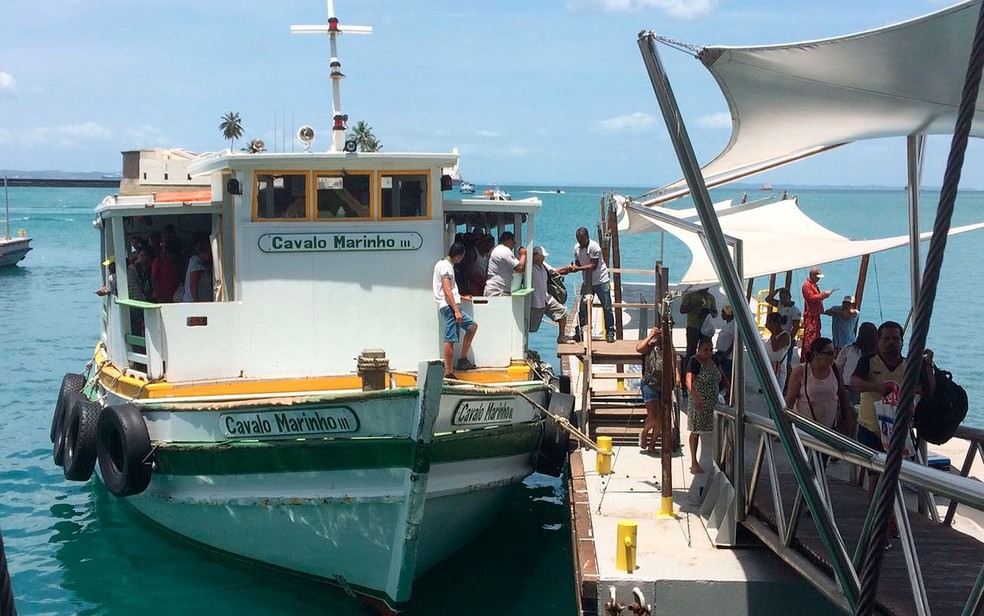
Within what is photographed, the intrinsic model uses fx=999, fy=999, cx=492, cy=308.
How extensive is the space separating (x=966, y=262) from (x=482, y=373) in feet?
195

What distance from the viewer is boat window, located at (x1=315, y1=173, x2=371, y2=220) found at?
10352 millimetres

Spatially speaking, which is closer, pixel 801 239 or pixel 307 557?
pixel 307 557

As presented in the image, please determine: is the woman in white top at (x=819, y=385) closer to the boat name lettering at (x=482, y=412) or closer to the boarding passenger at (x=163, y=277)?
the boat name lettering at (x=482, y=412)

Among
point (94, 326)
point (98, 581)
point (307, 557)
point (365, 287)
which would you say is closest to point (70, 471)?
point (98, 581)

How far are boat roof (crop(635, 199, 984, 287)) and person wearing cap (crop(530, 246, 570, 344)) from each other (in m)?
1.60

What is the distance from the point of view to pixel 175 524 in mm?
10539

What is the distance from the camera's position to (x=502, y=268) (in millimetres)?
11148

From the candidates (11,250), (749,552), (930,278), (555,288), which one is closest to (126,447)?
(749,552)

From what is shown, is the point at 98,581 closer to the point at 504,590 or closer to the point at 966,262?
the point at 504,590

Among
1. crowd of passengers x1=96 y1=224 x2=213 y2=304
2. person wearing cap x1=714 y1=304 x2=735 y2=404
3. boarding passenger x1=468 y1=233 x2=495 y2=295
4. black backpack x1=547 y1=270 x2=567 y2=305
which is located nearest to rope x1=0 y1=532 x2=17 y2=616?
crowd of passengers x1=96 y1=224 x2=213 y2=304

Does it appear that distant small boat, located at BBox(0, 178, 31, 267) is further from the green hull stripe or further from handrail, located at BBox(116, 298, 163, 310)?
the green hull stripe

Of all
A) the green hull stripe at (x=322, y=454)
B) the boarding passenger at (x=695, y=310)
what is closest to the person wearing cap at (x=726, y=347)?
the boarding passenger at (x=695, y=310)

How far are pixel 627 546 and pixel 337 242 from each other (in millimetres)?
4650

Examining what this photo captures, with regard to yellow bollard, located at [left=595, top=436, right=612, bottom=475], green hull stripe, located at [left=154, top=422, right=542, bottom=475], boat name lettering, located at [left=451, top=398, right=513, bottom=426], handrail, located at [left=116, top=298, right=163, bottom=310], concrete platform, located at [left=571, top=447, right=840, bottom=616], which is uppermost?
handrail, located at [left=116, top=298, right=163, bottom=310]
